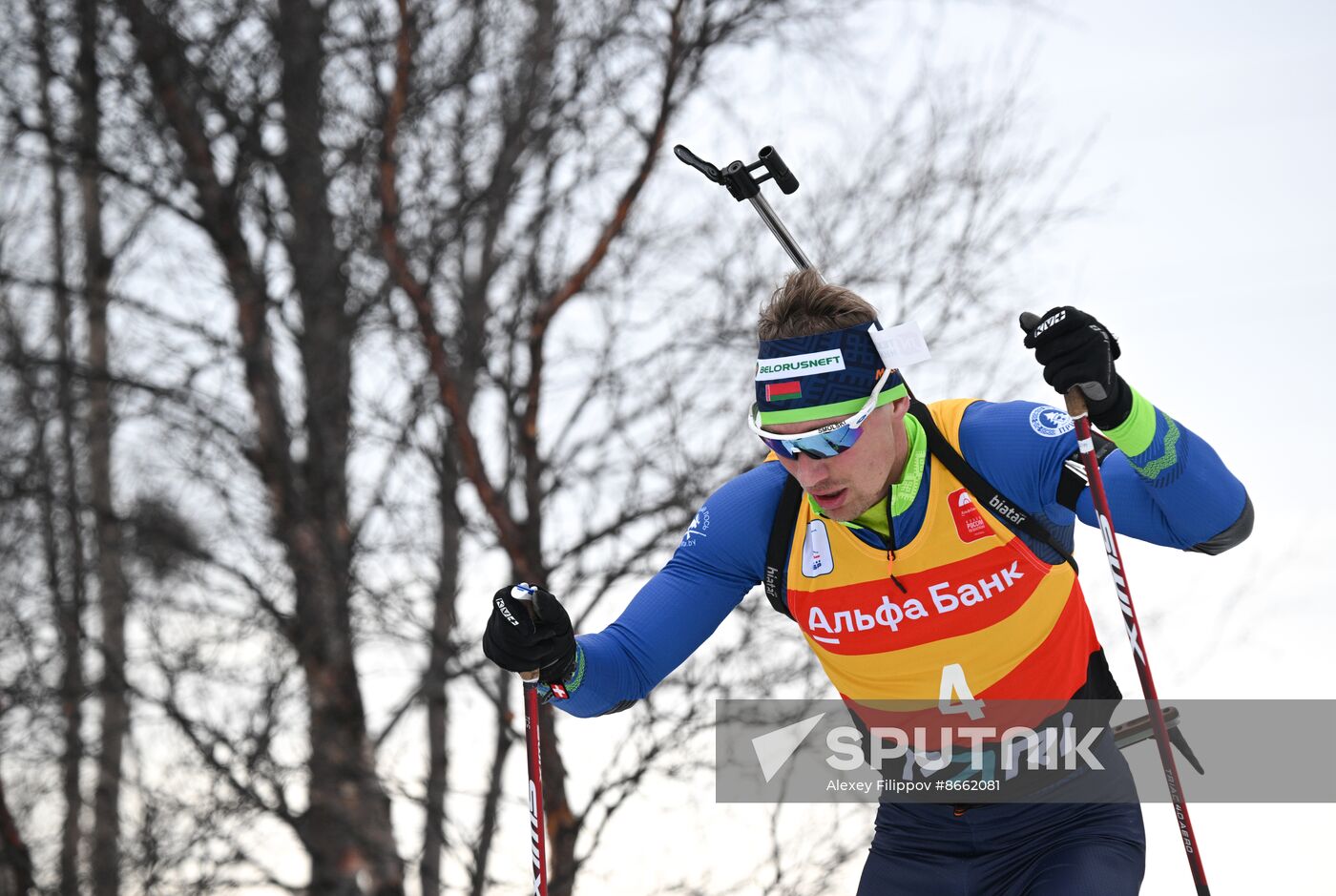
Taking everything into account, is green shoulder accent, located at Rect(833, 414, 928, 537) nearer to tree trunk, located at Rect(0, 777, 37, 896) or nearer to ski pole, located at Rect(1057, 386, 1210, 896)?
ski pole, located at Rect(1057, 386, 1210, 896)

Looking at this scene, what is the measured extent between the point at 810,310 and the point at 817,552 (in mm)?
→ 512

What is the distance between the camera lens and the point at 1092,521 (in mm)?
2623

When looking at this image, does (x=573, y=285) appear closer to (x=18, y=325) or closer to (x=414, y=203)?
(x=414, y=203)

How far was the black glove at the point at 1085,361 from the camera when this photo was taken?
2.36 meters

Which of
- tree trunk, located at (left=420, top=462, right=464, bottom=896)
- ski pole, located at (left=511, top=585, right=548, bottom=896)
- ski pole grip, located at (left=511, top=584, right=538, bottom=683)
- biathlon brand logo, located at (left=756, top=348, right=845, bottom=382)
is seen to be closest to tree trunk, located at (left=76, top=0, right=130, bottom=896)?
tree trunk, located at (left=420, top=462, right=464, bottom=896)

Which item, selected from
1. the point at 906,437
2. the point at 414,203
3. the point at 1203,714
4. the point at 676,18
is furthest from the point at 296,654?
the point at 906,437

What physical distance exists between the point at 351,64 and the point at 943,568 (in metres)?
4.84

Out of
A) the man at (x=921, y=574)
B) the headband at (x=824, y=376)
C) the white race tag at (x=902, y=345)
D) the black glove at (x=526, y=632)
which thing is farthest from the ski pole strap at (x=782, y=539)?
the black glove at (x=526, y=632)

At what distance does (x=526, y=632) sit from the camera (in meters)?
2.67

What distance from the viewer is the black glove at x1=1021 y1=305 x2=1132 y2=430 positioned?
2355 mm

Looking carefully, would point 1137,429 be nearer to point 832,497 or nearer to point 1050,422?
point 1050,422

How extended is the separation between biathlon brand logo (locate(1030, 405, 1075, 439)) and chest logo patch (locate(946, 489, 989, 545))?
0.19m

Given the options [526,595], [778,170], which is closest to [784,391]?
[526,595]

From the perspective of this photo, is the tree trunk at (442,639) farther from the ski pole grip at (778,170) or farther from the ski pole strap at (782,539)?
the ski pole strap at (782,539)
